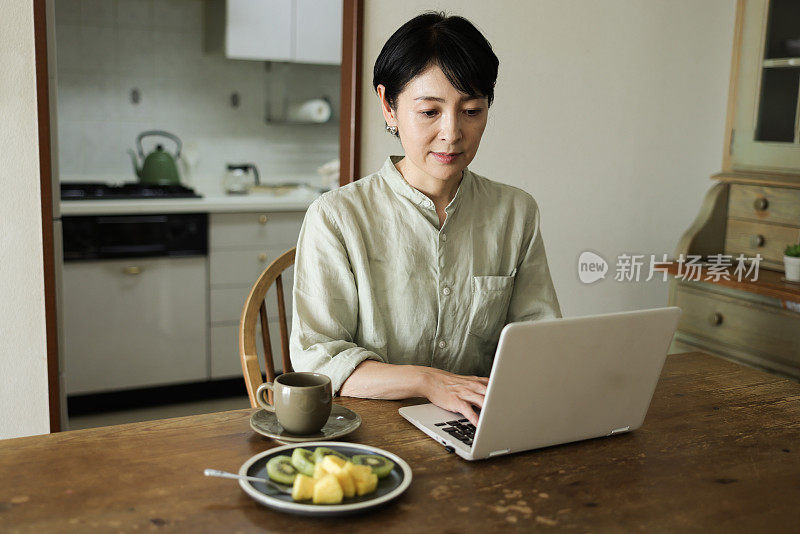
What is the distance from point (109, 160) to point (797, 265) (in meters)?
2.89

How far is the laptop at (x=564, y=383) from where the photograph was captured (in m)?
0.99

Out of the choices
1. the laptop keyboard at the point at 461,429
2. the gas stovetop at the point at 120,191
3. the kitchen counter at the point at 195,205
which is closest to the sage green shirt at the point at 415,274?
the laptop keyboard at the point at 461,429

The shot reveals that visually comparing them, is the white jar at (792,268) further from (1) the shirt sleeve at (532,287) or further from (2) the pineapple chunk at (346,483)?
(2) the pineapple chunk at (346,483)

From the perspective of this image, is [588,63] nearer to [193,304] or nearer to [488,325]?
[488,325]

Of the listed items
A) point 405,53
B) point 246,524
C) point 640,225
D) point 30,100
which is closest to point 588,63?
point 640,225

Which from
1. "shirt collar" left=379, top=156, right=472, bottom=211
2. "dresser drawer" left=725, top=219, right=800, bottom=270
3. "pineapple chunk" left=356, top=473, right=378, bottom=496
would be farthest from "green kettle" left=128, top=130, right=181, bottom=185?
"pineapple chunk" left=356, top=473, right=378, bottom=496

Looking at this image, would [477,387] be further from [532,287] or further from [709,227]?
[709,227]

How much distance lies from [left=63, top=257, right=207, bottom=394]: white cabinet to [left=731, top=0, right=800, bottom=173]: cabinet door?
2155 mm

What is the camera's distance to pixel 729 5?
288 centimetres

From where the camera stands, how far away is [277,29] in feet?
11.7

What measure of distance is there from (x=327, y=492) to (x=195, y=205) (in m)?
2.57

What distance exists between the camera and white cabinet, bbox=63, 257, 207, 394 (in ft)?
10.3

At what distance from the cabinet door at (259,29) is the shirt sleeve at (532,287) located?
2.28 metres

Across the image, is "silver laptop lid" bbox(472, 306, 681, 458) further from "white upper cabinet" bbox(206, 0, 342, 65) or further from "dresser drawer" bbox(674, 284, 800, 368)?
"white upper cabinet" bbox(206, 0, 342, 65)
